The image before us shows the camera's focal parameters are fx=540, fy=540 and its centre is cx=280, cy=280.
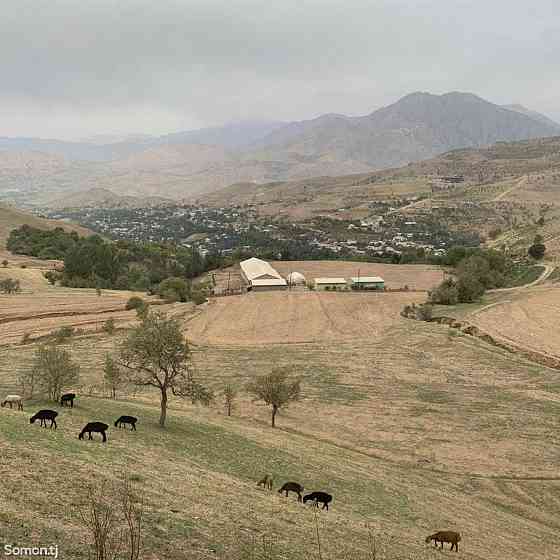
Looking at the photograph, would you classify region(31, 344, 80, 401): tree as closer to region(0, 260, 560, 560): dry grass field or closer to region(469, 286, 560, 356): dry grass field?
region(0, 260, 560, 560): dry grass field

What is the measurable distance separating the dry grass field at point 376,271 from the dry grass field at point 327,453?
44.6 meters

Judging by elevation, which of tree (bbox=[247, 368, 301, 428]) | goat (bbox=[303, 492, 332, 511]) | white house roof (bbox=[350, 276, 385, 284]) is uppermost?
goat (bbox=[303, 492, 332, 511])

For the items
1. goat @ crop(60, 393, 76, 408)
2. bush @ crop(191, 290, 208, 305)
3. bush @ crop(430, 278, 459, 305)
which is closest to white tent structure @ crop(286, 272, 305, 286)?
bush @ crop(191, 290, 208, 305)

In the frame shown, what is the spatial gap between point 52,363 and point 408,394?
31.8 m

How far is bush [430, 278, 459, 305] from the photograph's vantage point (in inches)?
3730

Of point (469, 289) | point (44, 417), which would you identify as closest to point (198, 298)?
point (469, 289)

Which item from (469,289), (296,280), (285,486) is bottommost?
(296,280)

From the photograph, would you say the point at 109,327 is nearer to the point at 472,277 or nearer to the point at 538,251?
the point at 472,277

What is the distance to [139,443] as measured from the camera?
24.3 meters

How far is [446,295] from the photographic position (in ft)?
313

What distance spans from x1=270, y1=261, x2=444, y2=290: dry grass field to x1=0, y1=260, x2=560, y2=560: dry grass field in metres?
44.6

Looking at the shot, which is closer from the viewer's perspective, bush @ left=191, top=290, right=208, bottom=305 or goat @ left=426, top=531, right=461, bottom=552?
goat @ left=426, top=531, right=461, bottom=552

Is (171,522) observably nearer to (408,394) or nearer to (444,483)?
(444,483)

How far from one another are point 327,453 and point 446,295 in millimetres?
67771
